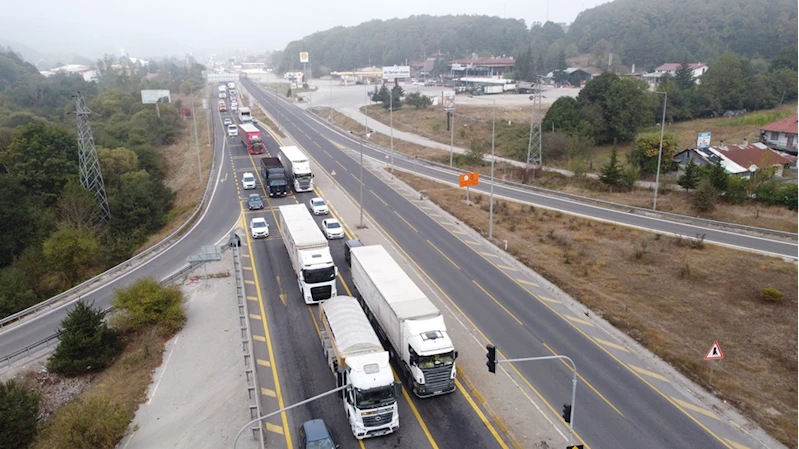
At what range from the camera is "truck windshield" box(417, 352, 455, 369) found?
23.7m

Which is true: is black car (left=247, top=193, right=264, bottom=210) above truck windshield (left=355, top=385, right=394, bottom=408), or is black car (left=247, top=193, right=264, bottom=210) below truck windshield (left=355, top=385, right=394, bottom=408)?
above

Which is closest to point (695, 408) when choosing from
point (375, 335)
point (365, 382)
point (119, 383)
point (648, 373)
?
point (648, 373)

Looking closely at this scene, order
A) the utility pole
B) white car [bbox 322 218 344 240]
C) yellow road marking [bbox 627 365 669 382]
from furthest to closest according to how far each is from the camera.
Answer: the utility pole, white car [bbox 322 218 344 240], yellow road marking [bbox 627 365 669 382]

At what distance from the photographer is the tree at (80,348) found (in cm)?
2931

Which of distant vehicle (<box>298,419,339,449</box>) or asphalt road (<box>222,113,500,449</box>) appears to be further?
asphalt road (<box>222,113,500,449</box>)

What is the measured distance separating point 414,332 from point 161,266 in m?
27.9

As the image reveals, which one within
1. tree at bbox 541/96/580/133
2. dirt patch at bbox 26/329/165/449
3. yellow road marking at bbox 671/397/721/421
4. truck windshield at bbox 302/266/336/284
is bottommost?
dirt patch at bbox 26/329/165/449

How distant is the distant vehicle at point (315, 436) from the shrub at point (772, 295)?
30071 millimetres

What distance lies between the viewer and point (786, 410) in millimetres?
24000

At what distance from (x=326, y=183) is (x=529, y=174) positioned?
28.6 metres

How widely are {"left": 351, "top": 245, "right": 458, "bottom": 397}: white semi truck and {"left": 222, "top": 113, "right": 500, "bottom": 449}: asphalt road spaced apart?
4.39 ft

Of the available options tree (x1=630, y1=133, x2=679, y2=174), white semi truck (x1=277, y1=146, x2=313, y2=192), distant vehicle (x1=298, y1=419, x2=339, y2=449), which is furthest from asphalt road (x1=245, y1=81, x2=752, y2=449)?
tree (x1=630, y1=133, x2=679, y2=174)

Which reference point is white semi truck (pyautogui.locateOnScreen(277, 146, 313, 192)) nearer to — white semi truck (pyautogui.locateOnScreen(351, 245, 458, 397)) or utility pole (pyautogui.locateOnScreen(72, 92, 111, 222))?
utility pole (pyautogui.locateOnScreen(72, 92, 111, 222))

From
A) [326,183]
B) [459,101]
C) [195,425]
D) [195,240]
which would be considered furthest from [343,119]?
[195,425]
